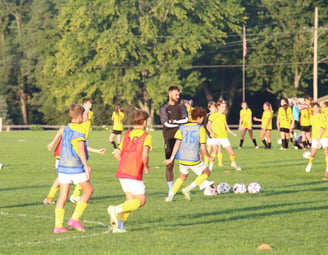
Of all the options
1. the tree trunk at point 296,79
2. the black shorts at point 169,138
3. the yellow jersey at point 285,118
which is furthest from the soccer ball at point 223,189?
the tree trunk at point 296,79

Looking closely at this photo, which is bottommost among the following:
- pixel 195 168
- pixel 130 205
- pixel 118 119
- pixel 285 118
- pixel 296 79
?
pixel 296 79

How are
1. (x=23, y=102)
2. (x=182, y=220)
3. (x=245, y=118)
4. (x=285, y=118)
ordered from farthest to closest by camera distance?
(x=23, y=102) < (x=245, y=118) < (x=285, y=118) < (x=182, y=220)

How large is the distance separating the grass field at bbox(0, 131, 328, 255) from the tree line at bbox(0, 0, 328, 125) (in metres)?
54.1

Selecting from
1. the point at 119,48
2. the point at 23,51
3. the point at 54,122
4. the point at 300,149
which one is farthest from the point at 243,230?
the point at 23,51

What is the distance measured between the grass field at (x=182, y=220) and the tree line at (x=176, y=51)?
5405 centimetres

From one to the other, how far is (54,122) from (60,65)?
34.0ft

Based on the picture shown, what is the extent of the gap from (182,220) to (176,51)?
6598 cm

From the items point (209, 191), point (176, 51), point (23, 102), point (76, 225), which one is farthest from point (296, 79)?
point (76, 225)

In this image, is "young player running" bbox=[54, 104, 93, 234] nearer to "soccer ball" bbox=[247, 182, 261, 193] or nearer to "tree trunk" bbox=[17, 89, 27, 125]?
"soccer ball" bbox=[247, 182, 261, 193]

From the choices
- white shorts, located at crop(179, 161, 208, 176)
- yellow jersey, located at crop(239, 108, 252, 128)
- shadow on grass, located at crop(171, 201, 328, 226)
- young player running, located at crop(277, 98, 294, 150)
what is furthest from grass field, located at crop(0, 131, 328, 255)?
yellow jersey, located at crop(239, 108, 252, 128)

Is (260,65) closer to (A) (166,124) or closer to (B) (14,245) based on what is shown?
(A) (166,124)

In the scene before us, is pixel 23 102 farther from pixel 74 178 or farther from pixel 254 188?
pixel 74 178

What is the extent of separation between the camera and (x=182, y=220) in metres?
12.3

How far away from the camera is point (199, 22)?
78.1 metres
